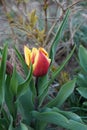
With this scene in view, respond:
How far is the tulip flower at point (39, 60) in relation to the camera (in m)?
1.47

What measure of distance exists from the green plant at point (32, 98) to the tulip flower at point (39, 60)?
4 centimetres

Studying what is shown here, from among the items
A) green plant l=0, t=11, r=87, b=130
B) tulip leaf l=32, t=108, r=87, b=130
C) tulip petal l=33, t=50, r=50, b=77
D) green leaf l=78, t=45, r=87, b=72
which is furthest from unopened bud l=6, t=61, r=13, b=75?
green leaf l=78, t=45, r=87, b=72

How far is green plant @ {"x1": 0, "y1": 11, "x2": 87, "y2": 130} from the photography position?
4.95 feet

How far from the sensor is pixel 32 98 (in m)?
1.66

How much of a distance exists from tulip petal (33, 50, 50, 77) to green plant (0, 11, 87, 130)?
0.12ft

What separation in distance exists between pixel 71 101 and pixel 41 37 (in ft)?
1.43

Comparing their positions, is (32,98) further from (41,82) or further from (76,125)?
(76,125)

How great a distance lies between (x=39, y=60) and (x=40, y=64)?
20mm

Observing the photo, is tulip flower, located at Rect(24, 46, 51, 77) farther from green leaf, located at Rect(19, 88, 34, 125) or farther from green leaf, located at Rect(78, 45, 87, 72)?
green leaf, located at Rect(78, 45, 87, 72)

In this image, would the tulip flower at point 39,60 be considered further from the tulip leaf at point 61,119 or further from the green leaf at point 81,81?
the green leaf at point 81,81

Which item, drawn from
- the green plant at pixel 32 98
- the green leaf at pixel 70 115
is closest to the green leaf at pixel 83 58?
the green plant at pixel 32 98

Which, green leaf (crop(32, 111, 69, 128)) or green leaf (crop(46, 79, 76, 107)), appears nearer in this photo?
green leaf (crop(32, 111, 69, 128))

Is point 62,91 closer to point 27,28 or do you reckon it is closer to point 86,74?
point 86,74

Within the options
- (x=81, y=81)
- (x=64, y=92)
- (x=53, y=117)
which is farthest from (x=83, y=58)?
(x=53, y=117)
